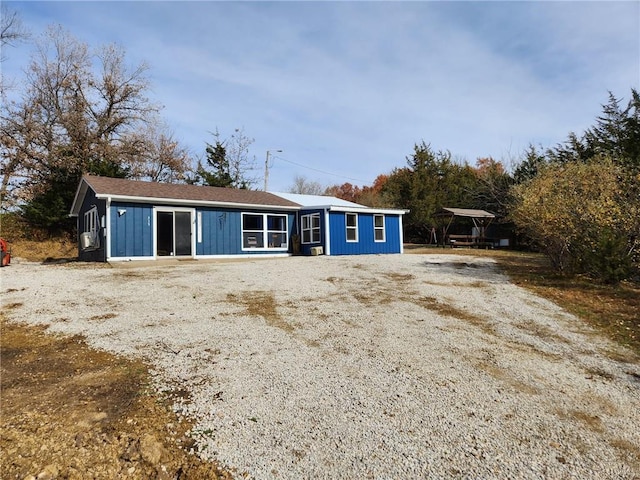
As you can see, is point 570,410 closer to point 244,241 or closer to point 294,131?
point 244,241

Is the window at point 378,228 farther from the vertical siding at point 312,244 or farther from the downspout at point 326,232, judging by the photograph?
the vertical siding at point 312,244

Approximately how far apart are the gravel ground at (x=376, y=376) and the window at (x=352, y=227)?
940 centimetres

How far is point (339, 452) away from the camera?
238cm

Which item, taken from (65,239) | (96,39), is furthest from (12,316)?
(96,39)

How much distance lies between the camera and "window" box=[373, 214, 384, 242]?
17500mm

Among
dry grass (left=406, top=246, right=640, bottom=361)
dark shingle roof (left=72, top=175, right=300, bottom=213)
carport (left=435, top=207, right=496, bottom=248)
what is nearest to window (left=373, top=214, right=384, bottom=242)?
dark shingle roof (left=72, top=175, right=300, bottom=213)

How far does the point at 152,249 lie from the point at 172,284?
18.5 feet

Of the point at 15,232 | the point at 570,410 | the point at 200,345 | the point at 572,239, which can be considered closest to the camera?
the point at 570,410

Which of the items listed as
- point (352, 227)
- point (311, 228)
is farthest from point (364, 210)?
point (311, 228)

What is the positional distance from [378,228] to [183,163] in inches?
698

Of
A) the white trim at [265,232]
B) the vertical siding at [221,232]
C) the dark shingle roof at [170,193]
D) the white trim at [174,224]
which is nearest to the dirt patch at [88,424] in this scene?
the white trim at [174,224]

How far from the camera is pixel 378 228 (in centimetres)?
1762

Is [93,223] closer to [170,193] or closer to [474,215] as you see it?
[170,193]

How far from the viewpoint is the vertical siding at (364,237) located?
16.2 m
